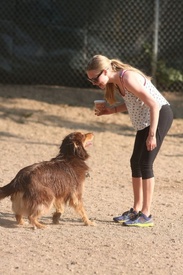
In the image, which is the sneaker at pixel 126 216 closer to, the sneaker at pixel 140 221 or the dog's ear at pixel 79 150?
the sneaker at pixel 140 221

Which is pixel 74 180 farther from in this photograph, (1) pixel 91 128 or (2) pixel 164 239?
(1) pixel 91 128

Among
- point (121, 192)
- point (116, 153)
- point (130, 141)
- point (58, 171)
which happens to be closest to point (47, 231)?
point (58, 171)

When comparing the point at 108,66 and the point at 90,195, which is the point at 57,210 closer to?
the point at 90,195

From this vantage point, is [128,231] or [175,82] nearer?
[128,231]

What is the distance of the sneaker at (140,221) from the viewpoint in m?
6.96

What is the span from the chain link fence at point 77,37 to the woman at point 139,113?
7036 mm

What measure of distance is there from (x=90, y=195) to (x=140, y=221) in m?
1.48

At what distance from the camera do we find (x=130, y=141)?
1131 centimetres

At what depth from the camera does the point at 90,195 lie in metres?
8.36

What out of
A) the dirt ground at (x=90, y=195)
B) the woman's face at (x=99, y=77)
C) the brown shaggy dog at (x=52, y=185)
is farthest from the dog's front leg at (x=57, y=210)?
the woman's face at (x=99, y=77)

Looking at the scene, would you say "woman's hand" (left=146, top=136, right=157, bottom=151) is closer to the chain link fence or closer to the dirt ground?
the dirt ground

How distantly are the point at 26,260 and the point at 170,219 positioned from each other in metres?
2.05

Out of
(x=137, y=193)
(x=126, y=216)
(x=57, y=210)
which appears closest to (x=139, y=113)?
(x=137, y=193)

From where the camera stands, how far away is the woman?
6.58 m
